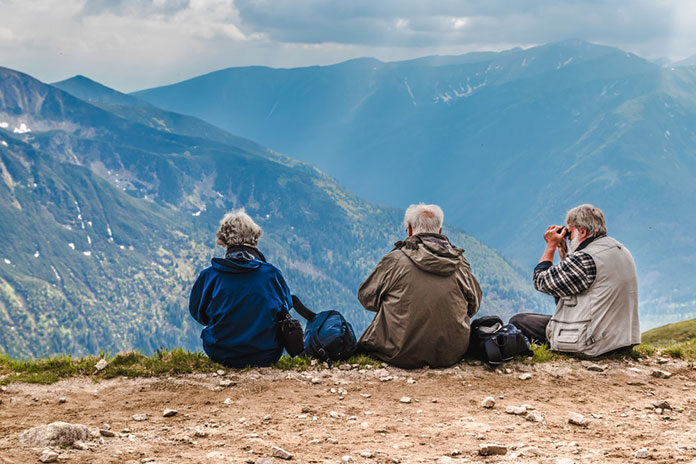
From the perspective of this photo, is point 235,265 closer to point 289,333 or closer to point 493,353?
point 289,333

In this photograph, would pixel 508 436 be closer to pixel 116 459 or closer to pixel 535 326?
pixel 116 459

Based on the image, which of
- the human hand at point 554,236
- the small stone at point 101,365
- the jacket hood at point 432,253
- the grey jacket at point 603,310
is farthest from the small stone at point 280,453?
the human hand at point 554,236

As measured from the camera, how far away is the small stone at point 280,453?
5.76 metres

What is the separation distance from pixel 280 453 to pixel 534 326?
19.8ft

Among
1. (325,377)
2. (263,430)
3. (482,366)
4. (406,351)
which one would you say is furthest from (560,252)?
(263,430)

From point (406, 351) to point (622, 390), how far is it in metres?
2.88

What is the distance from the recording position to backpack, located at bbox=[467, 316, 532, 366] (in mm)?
9188

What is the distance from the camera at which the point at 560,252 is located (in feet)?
33.3

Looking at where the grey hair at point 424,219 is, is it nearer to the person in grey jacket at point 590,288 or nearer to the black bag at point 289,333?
the person in grey jacket at point 590,288

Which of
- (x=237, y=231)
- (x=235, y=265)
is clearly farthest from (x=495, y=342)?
(x=237, y=231)

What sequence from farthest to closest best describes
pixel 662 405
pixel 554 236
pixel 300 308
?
1. pixel 554 236
2. pixel 300 308
3. pixel 662 405

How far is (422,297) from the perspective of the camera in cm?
884

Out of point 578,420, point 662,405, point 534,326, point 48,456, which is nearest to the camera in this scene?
point 48,456

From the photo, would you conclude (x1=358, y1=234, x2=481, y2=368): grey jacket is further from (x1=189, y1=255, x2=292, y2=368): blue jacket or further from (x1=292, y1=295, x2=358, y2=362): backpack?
(x1=189, y1=255, x2=292, y2=368): blue jacket
